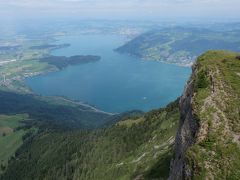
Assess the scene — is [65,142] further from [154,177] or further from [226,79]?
[226,79]

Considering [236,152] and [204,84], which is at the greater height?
[204,84]

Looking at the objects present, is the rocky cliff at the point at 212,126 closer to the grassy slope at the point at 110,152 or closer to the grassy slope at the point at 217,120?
the grassy slope at the point at 217,120

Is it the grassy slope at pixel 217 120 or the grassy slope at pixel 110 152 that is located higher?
the grassy slope at pixel 217 120

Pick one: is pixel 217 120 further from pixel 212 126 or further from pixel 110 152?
pixel 110 152

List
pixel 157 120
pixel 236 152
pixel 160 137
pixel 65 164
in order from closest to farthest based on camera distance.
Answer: pixel 236 152
pixel 160 137
pixel 157 120
pixel 65 164

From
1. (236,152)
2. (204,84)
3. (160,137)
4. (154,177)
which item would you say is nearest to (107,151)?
(160,137)

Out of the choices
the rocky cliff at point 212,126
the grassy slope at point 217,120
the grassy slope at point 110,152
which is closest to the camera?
the grassy slope at point 217,120

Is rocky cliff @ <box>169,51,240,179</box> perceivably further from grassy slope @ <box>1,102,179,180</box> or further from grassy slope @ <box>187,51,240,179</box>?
grassy slope @ <box>1,102,179,180</box>

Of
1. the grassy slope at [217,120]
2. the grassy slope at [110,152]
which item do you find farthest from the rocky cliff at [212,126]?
the grassy slope at [110,152]
